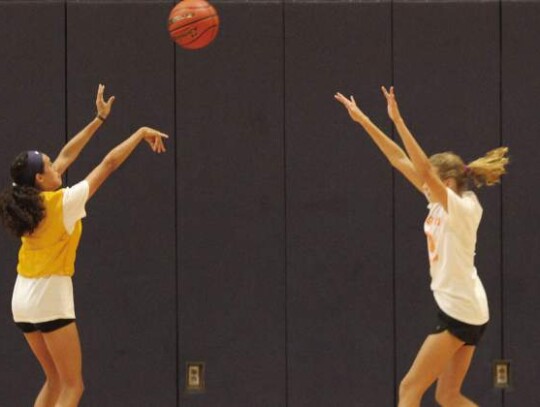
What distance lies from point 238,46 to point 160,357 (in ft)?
7.28

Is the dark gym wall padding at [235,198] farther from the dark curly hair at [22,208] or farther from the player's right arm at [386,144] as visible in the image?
the dark curly hair at [22,208]

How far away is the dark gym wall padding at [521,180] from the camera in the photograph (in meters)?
7.27

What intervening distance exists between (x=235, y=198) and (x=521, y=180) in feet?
6.48

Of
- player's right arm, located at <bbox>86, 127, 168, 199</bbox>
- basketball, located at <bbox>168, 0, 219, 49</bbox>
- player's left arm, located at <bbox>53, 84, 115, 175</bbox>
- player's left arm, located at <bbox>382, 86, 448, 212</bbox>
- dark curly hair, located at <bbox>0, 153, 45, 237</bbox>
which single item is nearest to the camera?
player's left arm, located at <bbox>382, 86, 448, 212</bbox>

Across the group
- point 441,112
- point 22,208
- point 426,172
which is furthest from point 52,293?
point 441,112

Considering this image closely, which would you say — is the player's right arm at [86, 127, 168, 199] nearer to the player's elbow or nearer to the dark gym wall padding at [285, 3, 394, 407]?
the player's elbow

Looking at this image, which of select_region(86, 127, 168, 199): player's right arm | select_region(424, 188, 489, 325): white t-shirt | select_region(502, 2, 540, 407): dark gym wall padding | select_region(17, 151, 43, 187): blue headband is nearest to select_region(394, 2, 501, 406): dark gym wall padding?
select_region(502, 2, 540, 407): dark gym wall padding

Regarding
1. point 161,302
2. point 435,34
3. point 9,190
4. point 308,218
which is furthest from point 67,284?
point 435,34

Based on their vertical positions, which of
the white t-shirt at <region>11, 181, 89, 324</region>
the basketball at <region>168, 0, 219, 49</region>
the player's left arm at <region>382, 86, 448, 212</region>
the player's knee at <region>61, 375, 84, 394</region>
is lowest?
→ the player's knee at <region>61, 375, 84, 394</region>

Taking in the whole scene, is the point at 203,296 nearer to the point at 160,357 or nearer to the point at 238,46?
the point at 160,357

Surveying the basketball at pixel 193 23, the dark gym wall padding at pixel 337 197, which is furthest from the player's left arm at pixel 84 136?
the dark gym wall padding at pixel 337 197

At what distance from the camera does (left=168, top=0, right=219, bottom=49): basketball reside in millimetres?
6324

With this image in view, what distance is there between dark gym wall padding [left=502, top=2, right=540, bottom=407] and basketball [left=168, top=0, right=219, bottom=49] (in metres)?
2.17

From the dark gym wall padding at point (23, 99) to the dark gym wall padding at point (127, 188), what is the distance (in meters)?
0.12
